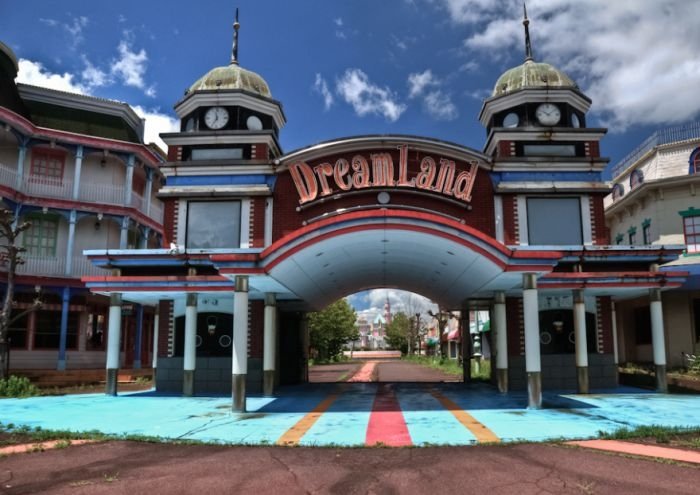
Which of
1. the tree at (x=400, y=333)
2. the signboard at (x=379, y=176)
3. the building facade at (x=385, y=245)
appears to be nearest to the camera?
the building facade at (x=385, y=245)

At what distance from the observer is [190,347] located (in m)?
19.2

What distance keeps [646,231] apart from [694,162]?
13.4ft

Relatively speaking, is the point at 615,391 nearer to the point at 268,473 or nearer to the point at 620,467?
the point at 620,467

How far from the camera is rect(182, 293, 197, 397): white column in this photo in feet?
62.8

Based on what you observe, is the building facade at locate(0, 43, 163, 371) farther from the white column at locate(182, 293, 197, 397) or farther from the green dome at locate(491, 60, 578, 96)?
the green dome at locate(491, 60, 578, 96)

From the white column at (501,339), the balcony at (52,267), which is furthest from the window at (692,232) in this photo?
the balcony at (52,267)

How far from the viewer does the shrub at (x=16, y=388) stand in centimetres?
1953

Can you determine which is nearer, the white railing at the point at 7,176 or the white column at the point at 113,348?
the white column at the point at 113,348

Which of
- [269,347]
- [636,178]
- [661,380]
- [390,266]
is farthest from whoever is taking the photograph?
[636,178]

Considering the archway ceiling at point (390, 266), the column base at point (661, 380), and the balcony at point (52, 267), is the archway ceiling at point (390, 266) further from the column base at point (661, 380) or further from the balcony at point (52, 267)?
the balcony at point (52, 267)

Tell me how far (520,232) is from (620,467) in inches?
Result: 547

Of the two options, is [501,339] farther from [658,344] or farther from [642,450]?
[642,450]

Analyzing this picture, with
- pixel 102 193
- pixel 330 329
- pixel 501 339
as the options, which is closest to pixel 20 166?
pixel 102 193

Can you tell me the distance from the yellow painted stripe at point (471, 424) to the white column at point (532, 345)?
1.89 m
